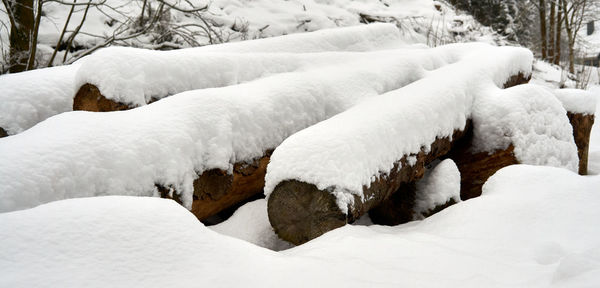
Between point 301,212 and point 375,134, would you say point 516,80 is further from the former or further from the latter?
point 301,212

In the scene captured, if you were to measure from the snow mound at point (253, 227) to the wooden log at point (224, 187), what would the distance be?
96 millimetres

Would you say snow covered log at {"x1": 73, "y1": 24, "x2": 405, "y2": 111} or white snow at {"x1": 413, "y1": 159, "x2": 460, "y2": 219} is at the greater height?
snow covered log at {"x1": 73, "y1": 24, "x2": 405, "y2": 111}

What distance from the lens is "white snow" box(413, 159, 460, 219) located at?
2.89m

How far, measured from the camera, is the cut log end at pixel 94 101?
2830 millimetres

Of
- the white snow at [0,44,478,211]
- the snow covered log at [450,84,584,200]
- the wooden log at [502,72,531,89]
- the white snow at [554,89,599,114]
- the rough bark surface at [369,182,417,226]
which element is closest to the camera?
the white snow at [0,44,478,211]

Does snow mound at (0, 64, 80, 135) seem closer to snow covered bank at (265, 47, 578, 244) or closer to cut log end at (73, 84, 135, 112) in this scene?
cut log end at (73, 84, 135, 112)

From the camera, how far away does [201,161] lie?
2.41m

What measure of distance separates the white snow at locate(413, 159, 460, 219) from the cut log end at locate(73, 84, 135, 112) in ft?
6.82

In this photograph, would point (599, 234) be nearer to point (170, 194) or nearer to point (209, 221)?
point (170, 194)

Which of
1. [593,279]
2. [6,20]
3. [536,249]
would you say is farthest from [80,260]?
[6,20]

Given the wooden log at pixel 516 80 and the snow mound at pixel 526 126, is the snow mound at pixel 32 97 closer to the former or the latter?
the snow mound at pixel 526 126

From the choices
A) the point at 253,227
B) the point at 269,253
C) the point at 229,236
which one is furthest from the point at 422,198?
the point at 269,253

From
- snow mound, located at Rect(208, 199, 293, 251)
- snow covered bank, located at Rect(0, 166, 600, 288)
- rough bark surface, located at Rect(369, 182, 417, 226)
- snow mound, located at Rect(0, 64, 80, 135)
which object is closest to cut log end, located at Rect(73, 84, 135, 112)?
snow mound, located at Rect(0, 64, 80, 135)

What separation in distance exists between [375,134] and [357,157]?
276 millimetres
